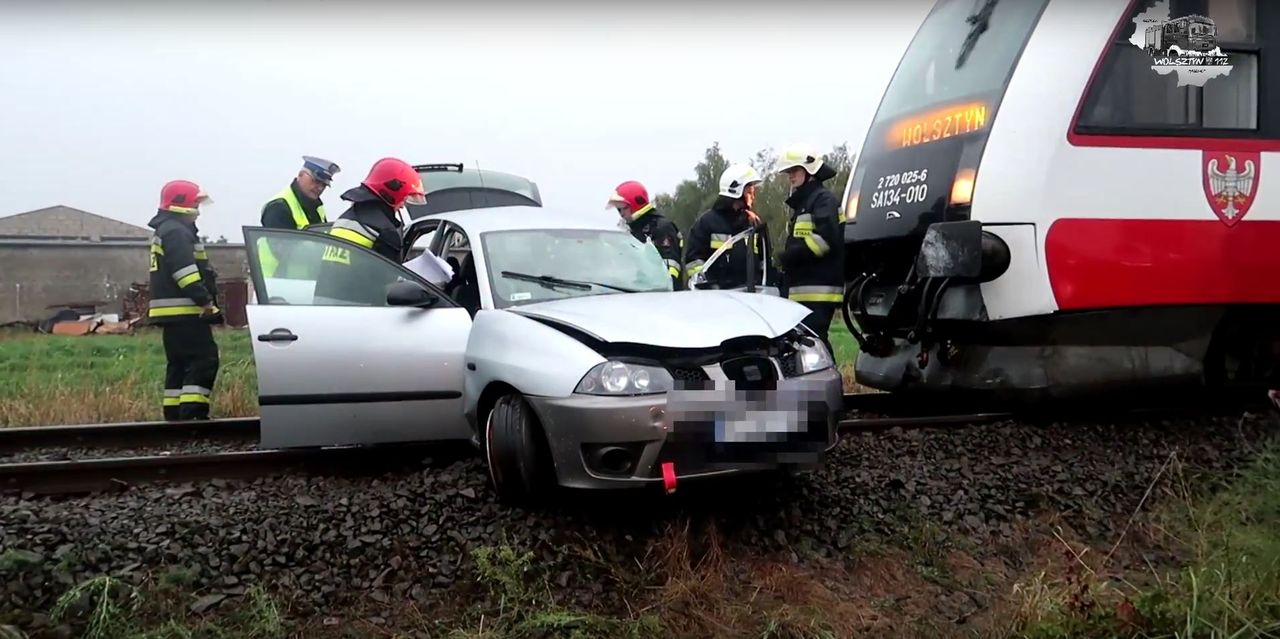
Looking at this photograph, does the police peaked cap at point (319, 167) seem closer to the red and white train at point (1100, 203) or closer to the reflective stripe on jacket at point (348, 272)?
the reflective stripe on jacket at point (348, 272)

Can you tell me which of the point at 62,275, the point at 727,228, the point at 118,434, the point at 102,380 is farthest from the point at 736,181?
the point at 62,275

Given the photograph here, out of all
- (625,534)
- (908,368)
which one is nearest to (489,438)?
(625,534)

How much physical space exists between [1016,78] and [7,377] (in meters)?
11.1

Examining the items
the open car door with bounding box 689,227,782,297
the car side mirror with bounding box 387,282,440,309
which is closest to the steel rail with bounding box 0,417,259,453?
the car side mirror with bounding box 387,282,440,309

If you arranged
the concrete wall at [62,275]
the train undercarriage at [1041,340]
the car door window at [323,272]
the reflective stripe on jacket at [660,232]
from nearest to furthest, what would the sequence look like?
the car door window at [323,272] < the train undercarriage at [1041,340] < the reflective stripe on jacket at [660,232] < the concrete wall at [62,275]

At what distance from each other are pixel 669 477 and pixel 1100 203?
3.34m

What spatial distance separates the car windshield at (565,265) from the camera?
481 centimetres

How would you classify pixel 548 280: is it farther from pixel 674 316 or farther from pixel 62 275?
pixel 62 275

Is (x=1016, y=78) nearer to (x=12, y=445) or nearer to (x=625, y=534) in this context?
(x=625, y=534)

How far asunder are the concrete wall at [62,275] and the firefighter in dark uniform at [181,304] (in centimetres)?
1664

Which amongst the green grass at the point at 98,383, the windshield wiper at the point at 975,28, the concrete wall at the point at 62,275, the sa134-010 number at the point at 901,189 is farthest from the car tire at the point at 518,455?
the concrete wall at the point at 62,275

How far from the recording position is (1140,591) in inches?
131

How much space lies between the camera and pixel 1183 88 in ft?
18.4

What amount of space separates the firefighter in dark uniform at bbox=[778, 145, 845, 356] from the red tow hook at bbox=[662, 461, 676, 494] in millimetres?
2942
